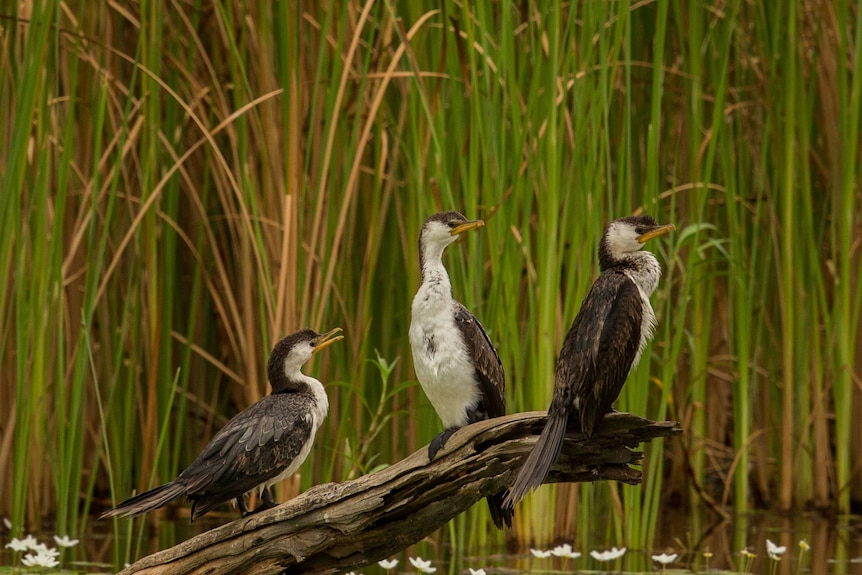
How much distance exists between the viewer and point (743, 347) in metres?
5.94

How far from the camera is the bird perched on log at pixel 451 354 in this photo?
3.83 meters

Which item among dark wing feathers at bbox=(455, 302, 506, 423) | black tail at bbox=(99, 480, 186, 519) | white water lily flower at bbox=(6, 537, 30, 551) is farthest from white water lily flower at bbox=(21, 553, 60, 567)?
dark wing feathers at bbox=(455, 302, 506, 423)

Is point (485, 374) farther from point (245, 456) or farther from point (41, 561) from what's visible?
point (41, 561)

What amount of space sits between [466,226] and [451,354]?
416mm

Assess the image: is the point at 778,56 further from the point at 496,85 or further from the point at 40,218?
the point at 40,218

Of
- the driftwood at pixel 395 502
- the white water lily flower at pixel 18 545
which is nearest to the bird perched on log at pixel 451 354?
the driftwood at pixel 395 502

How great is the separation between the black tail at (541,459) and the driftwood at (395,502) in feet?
0.29

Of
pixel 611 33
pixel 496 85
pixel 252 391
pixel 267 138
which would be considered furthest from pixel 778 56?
pixel 252 391

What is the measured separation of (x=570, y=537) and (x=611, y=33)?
2.25 meters

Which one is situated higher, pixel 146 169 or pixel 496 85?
pixel 496 85

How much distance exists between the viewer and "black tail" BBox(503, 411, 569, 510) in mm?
3201

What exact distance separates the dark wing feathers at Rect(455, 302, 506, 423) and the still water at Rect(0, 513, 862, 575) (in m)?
0.95

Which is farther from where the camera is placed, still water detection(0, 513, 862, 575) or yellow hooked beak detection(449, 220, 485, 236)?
still water detection(0, 513, 862, 575)

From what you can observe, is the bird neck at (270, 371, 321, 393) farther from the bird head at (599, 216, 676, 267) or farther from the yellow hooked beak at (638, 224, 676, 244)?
the yellow hooked beak at (638, 224, 676, 244)
